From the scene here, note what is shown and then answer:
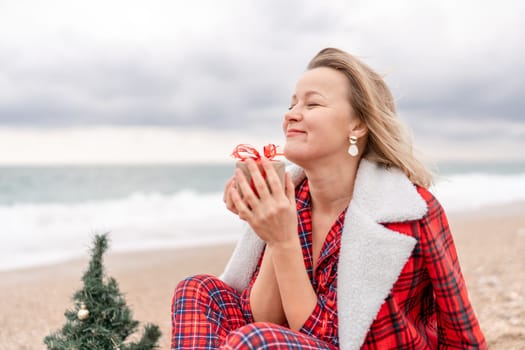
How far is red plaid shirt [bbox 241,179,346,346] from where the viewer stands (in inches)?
83.4

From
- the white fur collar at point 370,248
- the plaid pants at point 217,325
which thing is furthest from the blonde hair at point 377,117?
the plaid pants at point 217,325

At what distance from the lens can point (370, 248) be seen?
208cm

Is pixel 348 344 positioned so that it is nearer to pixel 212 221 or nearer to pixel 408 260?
pixel 408 260

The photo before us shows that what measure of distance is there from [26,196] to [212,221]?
506 inches

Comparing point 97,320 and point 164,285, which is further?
point 164,285

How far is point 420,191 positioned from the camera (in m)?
2.21

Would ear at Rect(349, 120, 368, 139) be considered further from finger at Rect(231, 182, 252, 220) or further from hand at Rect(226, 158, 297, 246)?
finger at Rect(231, 182, 252, 220)

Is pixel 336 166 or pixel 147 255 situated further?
pixel 147 255

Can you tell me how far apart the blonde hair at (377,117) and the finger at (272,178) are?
633 mm

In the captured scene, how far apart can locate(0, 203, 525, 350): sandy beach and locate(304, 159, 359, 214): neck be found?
1440 millimetres

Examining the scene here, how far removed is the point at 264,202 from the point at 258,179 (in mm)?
99

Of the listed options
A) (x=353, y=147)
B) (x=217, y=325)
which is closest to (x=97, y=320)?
(x=217, y=325)

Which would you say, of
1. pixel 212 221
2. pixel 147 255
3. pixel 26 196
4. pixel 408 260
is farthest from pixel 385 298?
pixel 26 196

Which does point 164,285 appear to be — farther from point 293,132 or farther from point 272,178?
point 272,178
